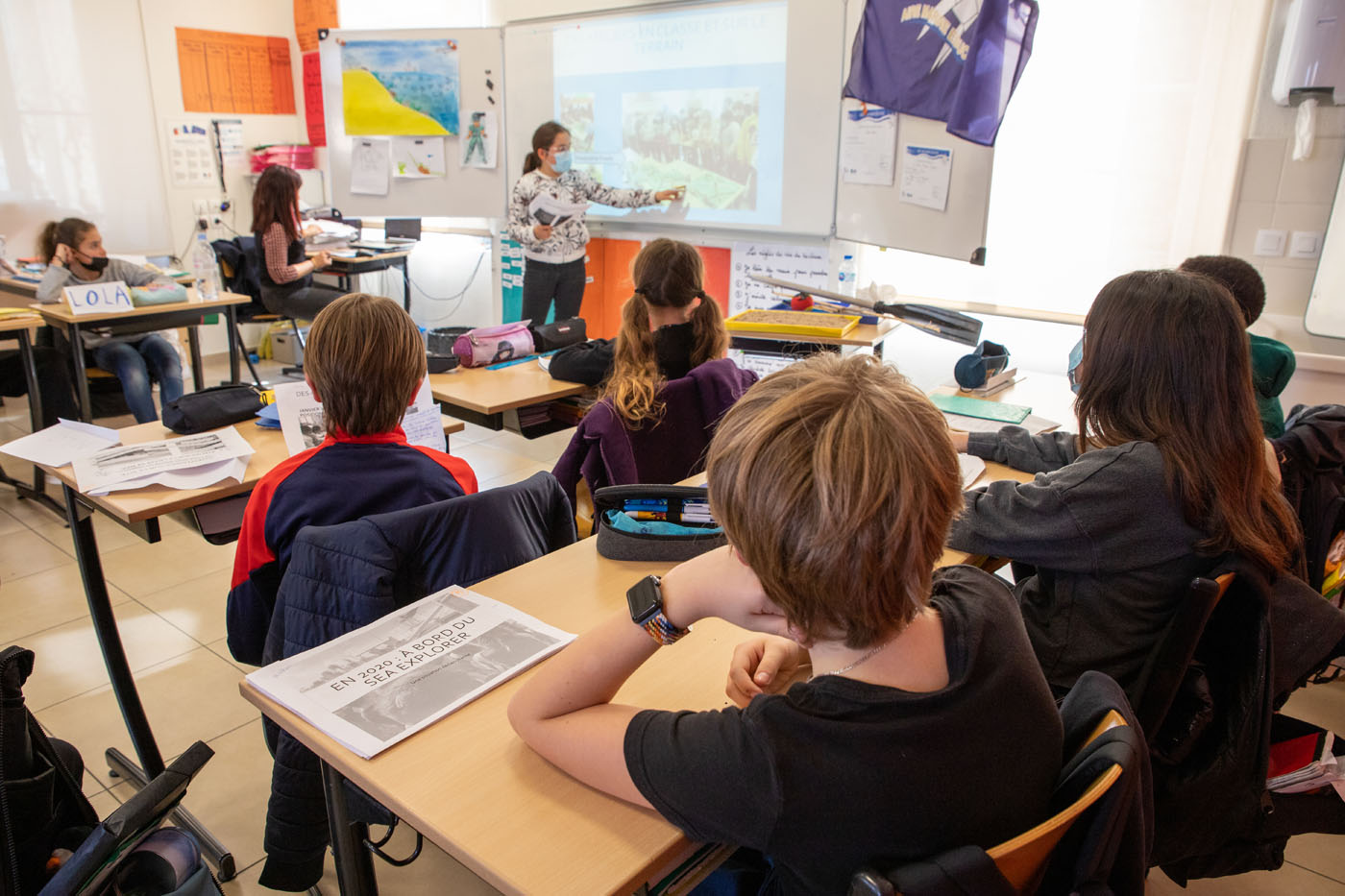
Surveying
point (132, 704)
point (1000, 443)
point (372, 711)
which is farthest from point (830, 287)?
point (372, 711)

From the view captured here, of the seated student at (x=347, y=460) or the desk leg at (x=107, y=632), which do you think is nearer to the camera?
the seated student at (x=347, y=460)

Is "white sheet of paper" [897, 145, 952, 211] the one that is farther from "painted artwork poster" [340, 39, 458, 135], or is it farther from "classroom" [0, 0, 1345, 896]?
"painted artwork poster" [340, 39, 458, 135]

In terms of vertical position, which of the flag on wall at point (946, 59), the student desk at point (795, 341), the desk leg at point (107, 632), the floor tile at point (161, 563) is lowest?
the floor tile at point (161, 563)

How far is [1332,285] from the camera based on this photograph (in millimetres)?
3102

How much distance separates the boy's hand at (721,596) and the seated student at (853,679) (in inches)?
3.1

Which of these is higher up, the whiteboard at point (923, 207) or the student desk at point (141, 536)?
the whiteboard at point (923, 207)

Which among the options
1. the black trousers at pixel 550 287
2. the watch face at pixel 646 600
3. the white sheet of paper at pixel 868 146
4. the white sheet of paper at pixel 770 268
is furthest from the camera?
the black trousers at pixel 550 287

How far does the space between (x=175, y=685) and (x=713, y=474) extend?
2213mm

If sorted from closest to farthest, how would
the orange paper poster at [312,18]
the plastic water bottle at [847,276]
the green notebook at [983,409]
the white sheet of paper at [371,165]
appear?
the green notebook at [983,409]
the plastic water bottle at [847,276]
the white sheet of paper at [371,165]
the orange paper poster at [312,18]

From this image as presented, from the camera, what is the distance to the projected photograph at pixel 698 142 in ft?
14.3

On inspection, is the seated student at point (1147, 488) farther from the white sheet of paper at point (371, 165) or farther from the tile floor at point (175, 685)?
the white sheet of paper at point (371, 165)

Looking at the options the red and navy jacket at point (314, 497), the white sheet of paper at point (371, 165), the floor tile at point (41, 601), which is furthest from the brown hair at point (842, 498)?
the white sheet of paper at point (371, 165)

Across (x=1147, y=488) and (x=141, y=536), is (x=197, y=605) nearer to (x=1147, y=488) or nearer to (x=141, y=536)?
(x=141, y=536)

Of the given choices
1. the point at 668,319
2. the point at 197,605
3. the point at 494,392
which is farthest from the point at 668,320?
the point at 197,605
